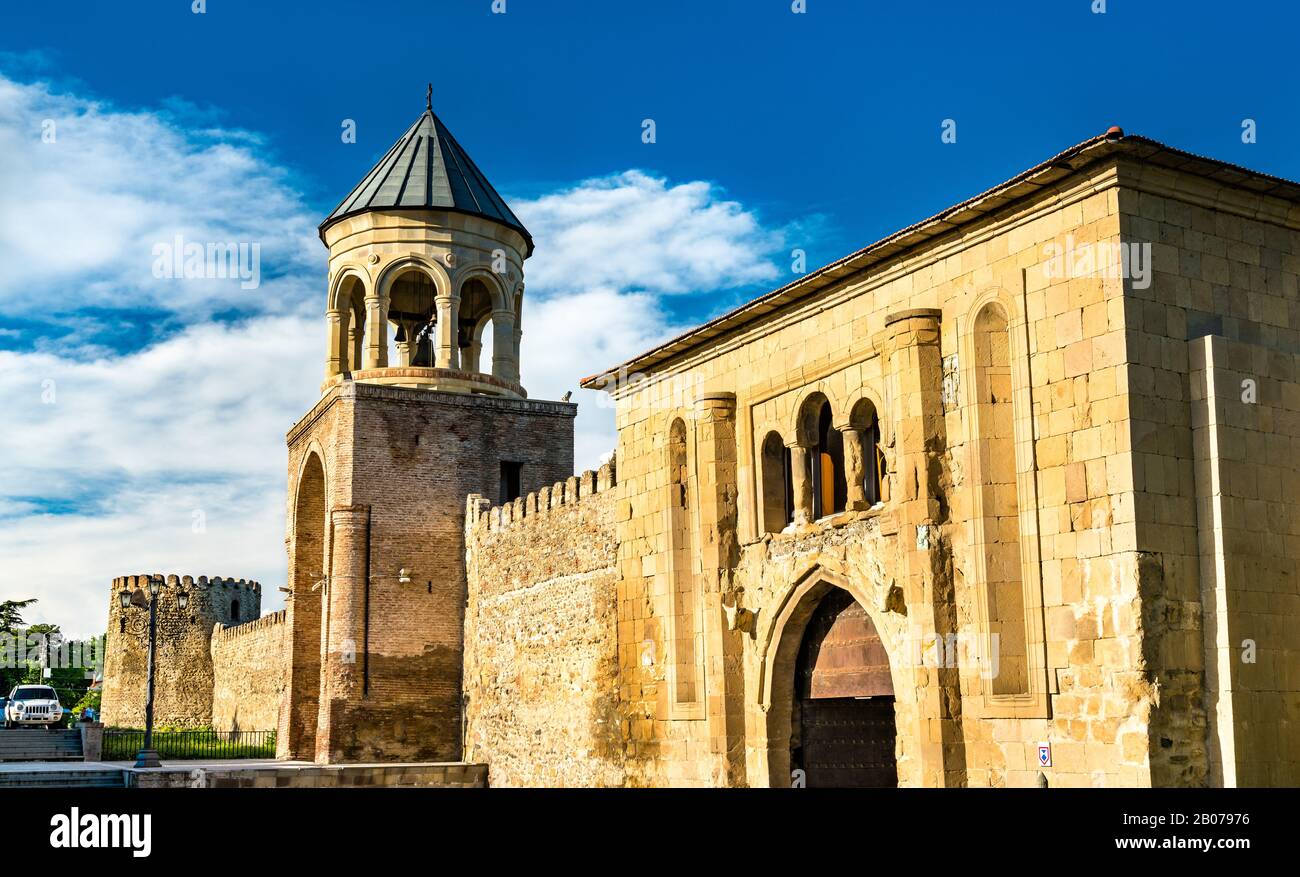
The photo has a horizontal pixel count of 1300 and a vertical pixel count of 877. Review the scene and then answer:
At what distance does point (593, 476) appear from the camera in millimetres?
22844

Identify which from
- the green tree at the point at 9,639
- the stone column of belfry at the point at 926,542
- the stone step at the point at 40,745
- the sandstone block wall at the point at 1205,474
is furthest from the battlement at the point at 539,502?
the green tree at the point at 9,639

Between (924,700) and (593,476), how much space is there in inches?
358

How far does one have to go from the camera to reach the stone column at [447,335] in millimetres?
29594

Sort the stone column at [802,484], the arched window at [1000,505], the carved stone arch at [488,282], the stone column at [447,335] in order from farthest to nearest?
the carved stone arch at [488,282], the stone column at [447,335], the stone column at [802,484], the arched window at [1000,505]

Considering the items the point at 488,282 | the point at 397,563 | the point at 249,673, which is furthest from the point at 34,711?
the point at 488,282

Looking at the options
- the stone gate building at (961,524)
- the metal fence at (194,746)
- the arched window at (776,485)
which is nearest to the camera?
the stone gate building at (961,524)

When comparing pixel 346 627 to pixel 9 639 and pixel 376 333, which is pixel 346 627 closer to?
pixel 376 333

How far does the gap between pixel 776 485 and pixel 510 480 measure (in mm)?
→ 12814

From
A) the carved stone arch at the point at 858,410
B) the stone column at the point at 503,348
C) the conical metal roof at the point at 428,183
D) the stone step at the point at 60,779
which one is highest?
the conical metal roof at the point at 428,183

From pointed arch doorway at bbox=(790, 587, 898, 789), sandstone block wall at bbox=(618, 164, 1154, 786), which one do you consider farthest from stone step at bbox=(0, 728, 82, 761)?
pointed arch doorway at bbox=(790, 587, 898, 789)

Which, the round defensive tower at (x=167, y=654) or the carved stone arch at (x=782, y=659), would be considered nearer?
the carved stone arch at (x=782, y=659)

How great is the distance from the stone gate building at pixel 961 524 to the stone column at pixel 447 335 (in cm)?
485

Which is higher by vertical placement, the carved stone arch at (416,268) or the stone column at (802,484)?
the carved stone arch at (416,268)

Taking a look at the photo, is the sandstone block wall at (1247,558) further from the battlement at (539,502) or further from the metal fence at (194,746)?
the metal fence at (194,746)
